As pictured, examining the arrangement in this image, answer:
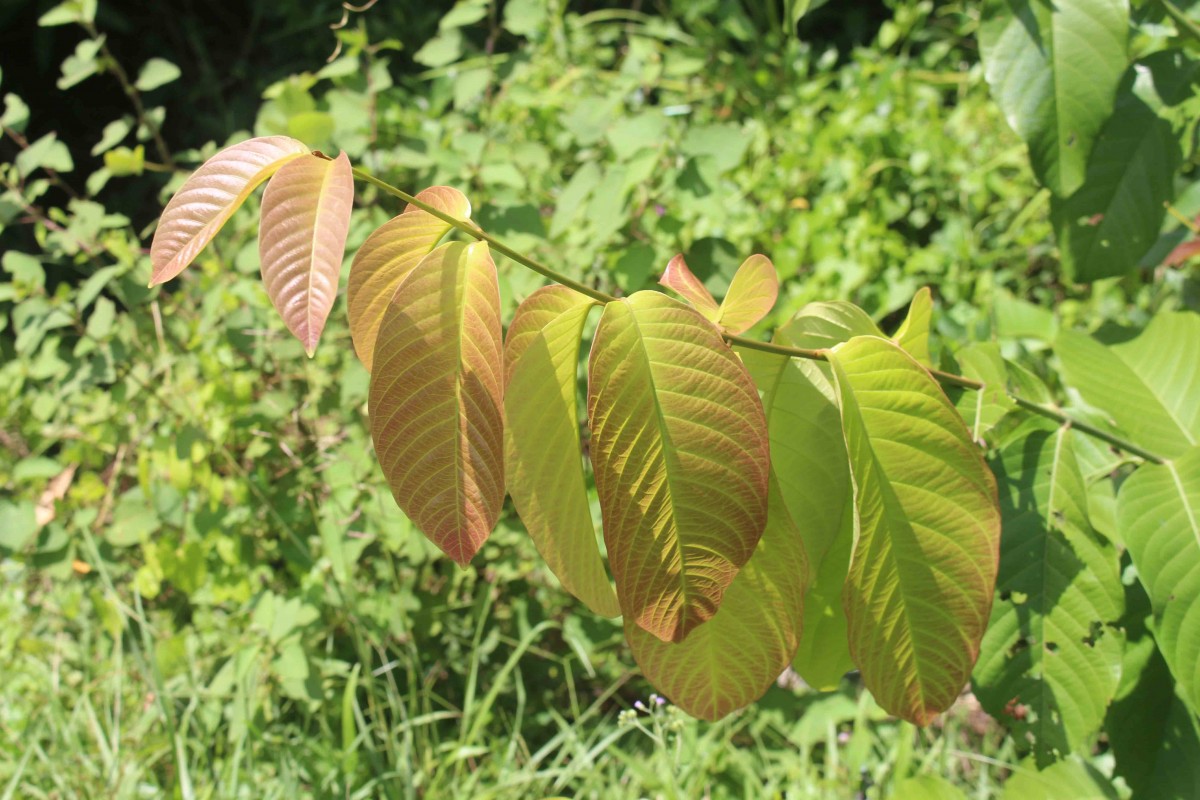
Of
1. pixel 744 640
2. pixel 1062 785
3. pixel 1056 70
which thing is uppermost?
pixel 1056 70

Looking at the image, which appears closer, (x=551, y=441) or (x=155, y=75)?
(x=551, y=441)

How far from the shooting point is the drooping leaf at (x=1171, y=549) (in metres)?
0.81

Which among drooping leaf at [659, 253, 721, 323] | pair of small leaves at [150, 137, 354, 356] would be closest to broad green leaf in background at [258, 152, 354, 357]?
pair of small leaves at [150, 137, 354, 356]

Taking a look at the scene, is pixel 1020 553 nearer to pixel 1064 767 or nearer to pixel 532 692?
pixel 1064 767

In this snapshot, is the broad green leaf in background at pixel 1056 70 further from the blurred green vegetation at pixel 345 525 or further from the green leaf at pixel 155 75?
the green leaf at pixel 155 75

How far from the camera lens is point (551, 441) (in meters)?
0.63

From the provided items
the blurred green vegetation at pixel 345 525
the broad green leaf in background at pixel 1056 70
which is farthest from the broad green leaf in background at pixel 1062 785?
the broad green leaf in background at pixel 1056 70

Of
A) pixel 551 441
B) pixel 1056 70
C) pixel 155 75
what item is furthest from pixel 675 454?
pixel 155 75

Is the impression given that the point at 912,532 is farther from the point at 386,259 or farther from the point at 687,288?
the point at 386,259

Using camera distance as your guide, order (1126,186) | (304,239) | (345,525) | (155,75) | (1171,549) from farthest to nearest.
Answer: (155,75), (345,525), (1126,186), (1171,549), (304,239)

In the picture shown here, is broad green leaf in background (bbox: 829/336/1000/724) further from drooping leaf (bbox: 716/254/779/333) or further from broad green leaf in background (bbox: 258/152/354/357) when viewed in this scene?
broad green leaf in background (bbox: 258/152/354/357)

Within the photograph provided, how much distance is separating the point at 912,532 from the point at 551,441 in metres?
0.25

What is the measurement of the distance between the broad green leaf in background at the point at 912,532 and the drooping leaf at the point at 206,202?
389 millimetres

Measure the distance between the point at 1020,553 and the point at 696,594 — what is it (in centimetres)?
40
